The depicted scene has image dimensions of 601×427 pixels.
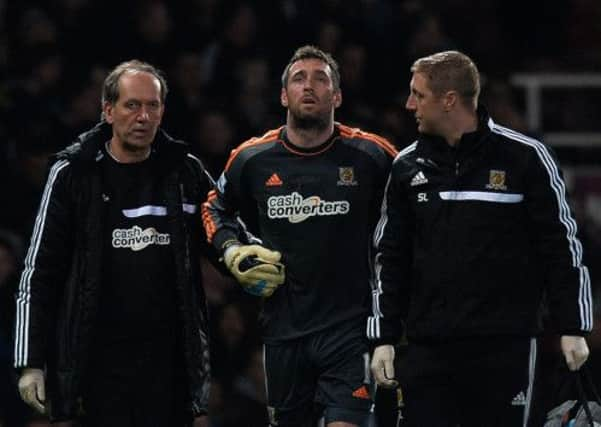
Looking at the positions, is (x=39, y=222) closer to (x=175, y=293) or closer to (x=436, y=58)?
(x=175, y=293)

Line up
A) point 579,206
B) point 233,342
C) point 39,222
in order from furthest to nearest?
1. point 579,206
2. point 233,342
3. point 39,222

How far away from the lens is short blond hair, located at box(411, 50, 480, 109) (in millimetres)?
7980

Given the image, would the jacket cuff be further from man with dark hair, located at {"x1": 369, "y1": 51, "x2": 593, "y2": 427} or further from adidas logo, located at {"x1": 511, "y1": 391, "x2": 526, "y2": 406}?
adidas logo, located at {"x1": 511, "y1": 391, "x2": 526, "y2": 406}

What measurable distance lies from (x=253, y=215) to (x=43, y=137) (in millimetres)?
3524

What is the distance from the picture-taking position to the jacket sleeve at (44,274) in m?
8.20

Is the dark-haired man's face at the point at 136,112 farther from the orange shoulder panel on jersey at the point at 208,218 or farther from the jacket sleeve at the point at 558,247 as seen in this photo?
the jacket sleeve at the point at 558,247

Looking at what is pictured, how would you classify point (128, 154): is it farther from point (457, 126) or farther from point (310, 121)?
point (457, 126)

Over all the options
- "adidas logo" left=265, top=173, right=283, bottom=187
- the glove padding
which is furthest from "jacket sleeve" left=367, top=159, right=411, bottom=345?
"adidas logo" left=265, top=173, right=283, bottom=187

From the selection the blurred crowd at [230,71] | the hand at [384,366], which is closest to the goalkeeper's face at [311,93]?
the hand at [384,366]

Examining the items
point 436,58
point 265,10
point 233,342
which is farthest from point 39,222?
point 265,10

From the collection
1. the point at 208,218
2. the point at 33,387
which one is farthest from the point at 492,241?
the point at 33,387

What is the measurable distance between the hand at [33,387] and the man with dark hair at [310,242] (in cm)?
97

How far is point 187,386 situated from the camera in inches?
328

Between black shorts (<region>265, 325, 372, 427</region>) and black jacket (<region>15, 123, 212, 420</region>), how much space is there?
0.33 metres
